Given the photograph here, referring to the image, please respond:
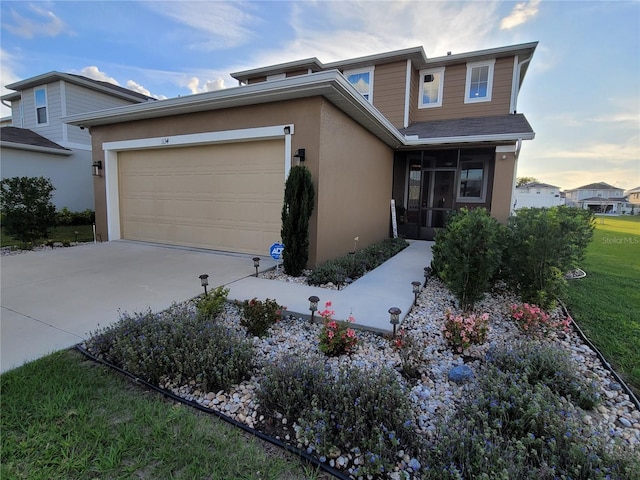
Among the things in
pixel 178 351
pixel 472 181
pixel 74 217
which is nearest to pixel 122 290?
pixel 178 351

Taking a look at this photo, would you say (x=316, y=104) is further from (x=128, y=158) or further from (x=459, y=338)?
(x=128, y=158)

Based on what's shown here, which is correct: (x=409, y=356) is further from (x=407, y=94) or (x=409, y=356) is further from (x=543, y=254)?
(x=407, y=94)

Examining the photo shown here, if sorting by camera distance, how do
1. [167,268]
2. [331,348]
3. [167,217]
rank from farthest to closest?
1. [167,217]
2. [167,268]
3. [331,348]

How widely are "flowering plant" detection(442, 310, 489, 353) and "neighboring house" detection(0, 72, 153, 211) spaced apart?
1468 cm

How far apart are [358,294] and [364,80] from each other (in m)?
9.47

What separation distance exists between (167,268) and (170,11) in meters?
5.54

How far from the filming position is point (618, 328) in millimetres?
3783

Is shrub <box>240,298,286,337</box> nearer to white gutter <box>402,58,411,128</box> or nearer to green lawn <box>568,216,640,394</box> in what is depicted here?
green lawn <box>568,216,640,394</box>

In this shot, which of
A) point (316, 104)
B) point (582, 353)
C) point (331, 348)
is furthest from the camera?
point (316, 104)

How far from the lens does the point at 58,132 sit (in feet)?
41.6

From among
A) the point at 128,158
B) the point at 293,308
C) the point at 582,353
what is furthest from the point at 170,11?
the point at 582,353

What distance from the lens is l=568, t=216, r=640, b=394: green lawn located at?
10.2 feet

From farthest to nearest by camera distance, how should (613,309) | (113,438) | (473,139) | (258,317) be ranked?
(473,139), (613,309), (258,317), (113,438)

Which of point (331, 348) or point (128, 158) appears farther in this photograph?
point (128, 158)
